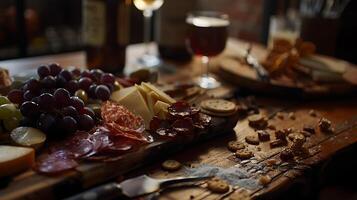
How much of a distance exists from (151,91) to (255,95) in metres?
0.40

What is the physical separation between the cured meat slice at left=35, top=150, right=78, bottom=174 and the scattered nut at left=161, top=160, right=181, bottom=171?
0.51 ft

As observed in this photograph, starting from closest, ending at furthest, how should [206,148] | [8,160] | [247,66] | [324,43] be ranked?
[8,160] < [206,148] < [247,66] < [324,43]

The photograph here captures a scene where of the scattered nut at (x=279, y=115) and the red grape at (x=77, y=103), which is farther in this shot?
the scattered nut at (x=279, y=115)

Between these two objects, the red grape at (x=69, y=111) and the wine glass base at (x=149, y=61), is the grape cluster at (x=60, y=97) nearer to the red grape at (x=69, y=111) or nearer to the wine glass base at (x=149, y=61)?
the red grape at (x=69, y=111)

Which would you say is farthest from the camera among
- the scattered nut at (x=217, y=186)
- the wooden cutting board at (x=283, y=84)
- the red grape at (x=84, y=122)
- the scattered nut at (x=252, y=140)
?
the wooden cutting board at (x=283, y=84)

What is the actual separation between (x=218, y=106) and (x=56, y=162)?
39 centimetres

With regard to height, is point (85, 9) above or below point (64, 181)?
above

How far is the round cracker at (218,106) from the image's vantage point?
37.9 inches

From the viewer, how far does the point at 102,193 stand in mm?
641

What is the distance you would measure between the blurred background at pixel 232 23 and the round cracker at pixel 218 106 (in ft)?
1.81

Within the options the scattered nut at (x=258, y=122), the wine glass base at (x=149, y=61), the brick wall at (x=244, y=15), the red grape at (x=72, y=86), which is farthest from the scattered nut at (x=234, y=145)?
the brick wall at (x=244, y=15)

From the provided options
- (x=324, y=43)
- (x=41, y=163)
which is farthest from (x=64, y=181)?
(x=324, y=43)

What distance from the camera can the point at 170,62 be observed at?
1496 millimetres

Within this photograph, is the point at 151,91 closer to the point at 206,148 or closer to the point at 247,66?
the point at 206,148
